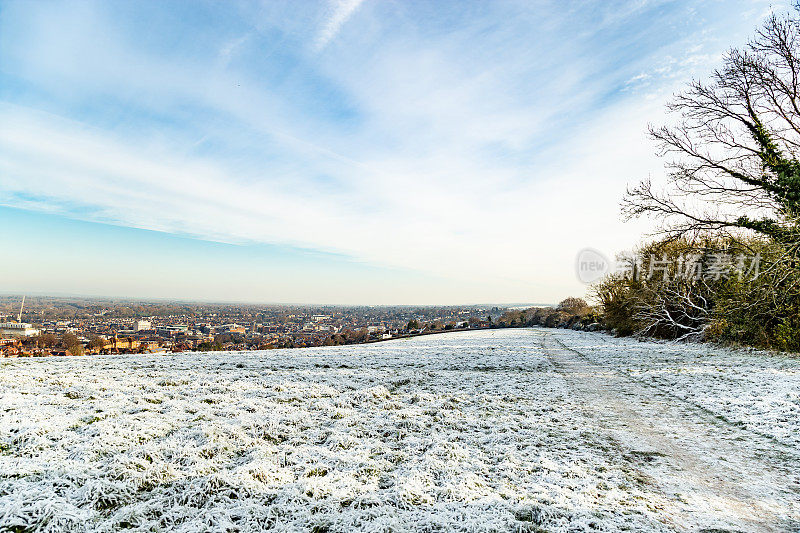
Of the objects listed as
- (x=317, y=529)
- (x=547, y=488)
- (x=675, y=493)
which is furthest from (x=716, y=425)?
(x=317, y=529)

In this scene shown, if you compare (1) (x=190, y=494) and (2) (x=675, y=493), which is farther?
(2) (x=675, y=493)

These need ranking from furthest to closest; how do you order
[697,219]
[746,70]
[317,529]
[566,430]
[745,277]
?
1. [697,219]
2. [746,70]
3. [745,277]
4. [566,430]
5. [317,529]

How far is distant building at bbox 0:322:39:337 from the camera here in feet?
61.0

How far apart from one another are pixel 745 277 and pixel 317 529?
19102mm

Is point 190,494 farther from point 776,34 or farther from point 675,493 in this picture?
point 776,34

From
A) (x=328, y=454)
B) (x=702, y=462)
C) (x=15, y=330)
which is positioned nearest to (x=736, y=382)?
(x=702, y=462)

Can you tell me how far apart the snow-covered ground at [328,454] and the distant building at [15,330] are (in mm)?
13077

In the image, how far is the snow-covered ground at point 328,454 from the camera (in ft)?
12.5

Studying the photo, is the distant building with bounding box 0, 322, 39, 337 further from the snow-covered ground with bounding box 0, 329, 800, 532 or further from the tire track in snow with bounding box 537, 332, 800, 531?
the tire track in snow with bounding box 537, 332, 800, 531

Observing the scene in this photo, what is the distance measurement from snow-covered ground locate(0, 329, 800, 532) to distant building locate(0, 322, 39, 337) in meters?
13.1

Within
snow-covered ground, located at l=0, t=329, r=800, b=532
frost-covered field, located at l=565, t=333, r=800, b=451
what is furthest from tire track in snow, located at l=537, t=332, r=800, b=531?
frost-covered field, located at l=565, t=333, r=800, b=451

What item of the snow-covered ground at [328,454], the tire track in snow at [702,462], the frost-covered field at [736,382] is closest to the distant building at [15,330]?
the snow-covered ground at [328,454]

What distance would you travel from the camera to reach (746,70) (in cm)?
1727

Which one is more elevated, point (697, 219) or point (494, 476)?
point (697, 219)
